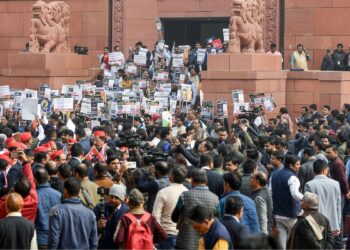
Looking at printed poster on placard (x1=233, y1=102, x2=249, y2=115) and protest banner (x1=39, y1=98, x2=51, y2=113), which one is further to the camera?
printed poster on placard (x1=233, y1=102, x2=249, y2=115)

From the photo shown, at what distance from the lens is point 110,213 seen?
13047 mm

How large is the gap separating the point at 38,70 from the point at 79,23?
677cm

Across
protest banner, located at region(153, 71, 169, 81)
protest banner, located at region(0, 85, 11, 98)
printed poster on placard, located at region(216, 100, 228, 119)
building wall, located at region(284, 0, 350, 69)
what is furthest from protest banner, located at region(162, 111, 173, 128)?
building wall, located at region(284, 0, 350, 69)

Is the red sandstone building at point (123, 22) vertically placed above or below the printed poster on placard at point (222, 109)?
above

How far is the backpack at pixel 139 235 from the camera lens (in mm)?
12172

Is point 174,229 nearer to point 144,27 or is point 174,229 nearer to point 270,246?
point 270,246

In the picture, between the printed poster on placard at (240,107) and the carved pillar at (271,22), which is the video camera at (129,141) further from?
the carved pillar at (271,22)

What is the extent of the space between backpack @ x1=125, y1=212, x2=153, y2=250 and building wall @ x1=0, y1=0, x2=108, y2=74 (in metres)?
27.7

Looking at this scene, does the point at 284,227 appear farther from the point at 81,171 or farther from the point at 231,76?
the point at 231,76

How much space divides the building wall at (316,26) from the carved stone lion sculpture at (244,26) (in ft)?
20.6

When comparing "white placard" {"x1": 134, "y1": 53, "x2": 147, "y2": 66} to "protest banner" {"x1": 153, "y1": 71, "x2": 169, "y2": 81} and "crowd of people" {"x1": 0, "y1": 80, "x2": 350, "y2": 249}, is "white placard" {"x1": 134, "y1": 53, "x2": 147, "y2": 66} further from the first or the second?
"crowd of people" {"x1": 0, "y1": 80, "x2": 350, "y2": 249}

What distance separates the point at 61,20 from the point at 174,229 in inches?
808

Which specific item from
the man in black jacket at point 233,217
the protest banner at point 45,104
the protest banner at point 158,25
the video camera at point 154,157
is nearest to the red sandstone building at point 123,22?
the protest banner at point 158,25

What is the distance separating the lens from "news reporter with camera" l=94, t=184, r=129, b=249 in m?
12.7
